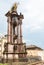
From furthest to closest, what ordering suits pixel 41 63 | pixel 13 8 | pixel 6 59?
pixel 13 8
pixel 6 59
pixel 41 63

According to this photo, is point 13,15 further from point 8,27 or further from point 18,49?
point 18,49

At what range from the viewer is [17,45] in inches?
1256

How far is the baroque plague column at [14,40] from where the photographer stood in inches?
1230

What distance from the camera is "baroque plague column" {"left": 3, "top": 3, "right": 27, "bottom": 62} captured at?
3125 centimetres

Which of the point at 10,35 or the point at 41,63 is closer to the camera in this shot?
the point at 41,63

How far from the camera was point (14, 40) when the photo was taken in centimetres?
3238

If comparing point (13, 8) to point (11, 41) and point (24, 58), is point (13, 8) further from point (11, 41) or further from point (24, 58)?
point (24, 58)

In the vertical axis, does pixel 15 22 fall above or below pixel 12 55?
above

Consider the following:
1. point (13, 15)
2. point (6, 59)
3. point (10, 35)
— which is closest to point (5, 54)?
point (6, 59)


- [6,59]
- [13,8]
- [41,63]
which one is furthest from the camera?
[13,8]

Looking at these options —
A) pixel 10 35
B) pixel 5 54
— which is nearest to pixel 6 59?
pixel 5 54

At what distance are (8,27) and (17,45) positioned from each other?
2.60m

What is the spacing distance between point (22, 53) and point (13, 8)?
5.92 m

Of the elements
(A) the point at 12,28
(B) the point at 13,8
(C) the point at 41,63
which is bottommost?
(C) the point at 41,63
